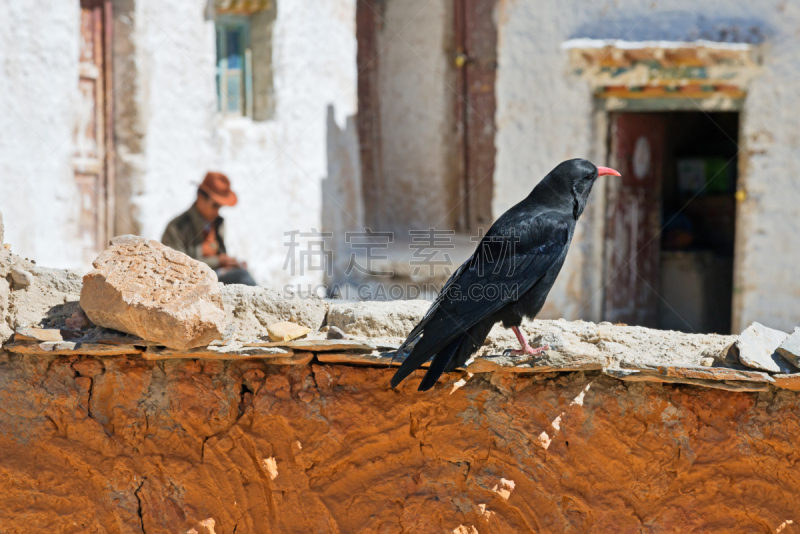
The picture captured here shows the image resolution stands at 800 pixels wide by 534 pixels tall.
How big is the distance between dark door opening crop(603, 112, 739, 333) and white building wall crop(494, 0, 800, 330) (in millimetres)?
319

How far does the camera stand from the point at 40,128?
524cm

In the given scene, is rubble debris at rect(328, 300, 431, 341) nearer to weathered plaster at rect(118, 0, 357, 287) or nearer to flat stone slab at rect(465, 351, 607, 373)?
flat stone slab at rect(465, 351, 607, 373)

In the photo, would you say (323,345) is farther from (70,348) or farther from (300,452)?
(70,348)

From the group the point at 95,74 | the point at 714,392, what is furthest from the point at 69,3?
the point at 714,392

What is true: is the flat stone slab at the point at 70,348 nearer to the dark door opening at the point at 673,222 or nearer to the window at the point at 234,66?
the window at the point at 234,66

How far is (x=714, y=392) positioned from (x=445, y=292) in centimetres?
103

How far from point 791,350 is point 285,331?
1768mm

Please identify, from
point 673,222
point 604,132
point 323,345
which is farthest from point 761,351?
point 673,222

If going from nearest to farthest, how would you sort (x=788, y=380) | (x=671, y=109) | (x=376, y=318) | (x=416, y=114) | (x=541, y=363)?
(x=788, y=380)
(x=541, y=363)
(x=376, y=318)
(x=671, y=109)
(x=416, y=114)

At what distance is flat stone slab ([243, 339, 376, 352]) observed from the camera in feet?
8.59

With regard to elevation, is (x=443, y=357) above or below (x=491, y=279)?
below

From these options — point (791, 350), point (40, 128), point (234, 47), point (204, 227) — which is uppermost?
point (234, 47)

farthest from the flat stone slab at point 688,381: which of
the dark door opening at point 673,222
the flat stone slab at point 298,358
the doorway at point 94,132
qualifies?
the doorway at point 94,132

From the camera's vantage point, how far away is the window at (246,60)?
267 inches
